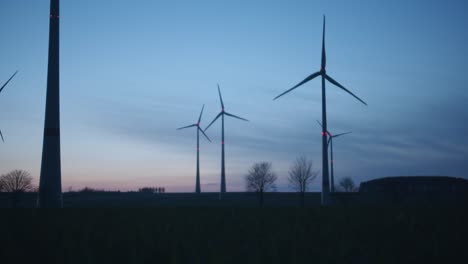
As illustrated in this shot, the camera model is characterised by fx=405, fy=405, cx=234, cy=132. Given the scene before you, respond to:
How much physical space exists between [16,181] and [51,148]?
88.4 meters

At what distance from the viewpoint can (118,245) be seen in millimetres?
9453

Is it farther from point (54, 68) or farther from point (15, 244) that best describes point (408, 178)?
point (15, 244)

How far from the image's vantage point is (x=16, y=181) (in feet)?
370

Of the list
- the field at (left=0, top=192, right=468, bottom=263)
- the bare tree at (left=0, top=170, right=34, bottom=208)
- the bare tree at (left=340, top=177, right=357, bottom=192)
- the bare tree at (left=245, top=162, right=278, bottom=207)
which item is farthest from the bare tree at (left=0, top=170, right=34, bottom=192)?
the bare tree at (left=340, top=177, right=357, bottom=192)

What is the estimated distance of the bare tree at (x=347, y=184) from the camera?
18762 centimetres

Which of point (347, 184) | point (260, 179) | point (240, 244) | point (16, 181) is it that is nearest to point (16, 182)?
point (16, 181)

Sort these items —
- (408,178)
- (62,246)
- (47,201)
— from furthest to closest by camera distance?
(408,178) → (47,201) → (62,246)

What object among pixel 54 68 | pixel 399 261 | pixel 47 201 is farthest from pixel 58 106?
pixel 399 261

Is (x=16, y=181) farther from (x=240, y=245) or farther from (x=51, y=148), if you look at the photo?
(x=240, y=245)

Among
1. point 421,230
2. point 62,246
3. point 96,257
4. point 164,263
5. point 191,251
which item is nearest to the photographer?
point 164,263

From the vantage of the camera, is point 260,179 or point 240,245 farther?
point 260,179

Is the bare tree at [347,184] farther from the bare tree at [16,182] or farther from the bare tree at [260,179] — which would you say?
the bare tree at [16,182]

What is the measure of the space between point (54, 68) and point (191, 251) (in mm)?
34920

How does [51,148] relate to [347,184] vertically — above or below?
above
